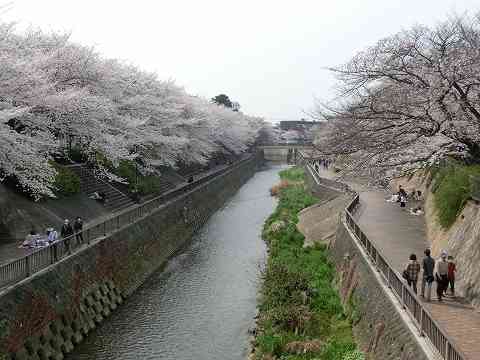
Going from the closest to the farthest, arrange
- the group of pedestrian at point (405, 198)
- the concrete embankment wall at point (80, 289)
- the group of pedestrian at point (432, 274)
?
the group of pedestrian at point (432, 274), the concrete embankment wall at point (80, 289), the group of pedestrian at point (405, 198)

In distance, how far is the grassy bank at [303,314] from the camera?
12969 millimetres

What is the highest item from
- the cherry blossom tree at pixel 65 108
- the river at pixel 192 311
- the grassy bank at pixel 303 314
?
the cherry blossom tree at pixel 65 108

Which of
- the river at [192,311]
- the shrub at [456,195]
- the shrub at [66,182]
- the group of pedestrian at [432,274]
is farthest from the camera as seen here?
the shrub at [66,182]

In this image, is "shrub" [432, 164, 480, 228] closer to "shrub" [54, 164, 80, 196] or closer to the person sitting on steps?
"shrub" [54, 164, 80, 196]

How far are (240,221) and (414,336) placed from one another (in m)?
27.8

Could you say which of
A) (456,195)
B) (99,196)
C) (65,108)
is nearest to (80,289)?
(65,108)

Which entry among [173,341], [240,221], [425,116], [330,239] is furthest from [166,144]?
[425,116]

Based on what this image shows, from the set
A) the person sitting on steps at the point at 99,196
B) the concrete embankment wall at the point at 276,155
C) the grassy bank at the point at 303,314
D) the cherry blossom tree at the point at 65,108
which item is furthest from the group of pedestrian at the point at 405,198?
the concrete embankment wall at the point at 276,155

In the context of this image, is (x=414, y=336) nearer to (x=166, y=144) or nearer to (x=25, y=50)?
(x=25, y=50)

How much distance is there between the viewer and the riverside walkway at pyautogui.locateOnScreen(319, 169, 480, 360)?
975cm

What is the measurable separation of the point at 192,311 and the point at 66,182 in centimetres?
991

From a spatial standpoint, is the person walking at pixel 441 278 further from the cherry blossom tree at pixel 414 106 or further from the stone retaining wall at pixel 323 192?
the stone retaining wall at pixel 323 192

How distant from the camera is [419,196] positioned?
30.5 m

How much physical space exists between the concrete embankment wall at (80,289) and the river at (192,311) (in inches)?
20.2
